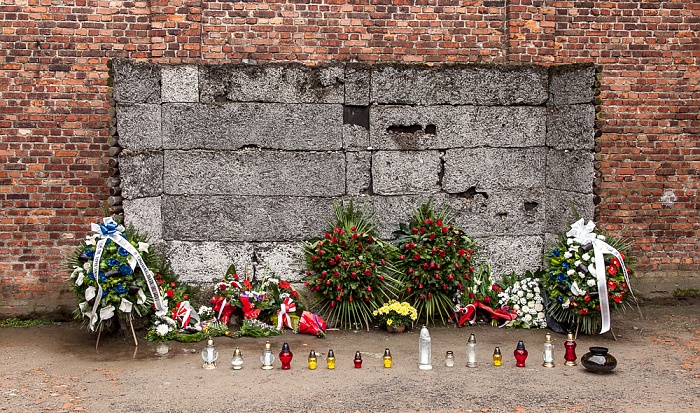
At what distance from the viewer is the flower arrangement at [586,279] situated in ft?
24.7

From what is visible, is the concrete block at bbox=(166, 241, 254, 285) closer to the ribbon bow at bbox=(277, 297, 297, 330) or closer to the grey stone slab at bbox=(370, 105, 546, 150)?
the ribbon bow at bbox=(277, 297, 297, 330)

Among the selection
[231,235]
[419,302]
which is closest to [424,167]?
[419,302]

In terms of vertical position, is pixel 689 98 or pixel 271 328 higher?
pixel 689 98

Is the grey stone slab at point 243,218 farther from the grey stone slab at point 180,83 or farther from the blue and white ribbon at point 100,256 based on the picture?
the grey stone slab at point 180,83

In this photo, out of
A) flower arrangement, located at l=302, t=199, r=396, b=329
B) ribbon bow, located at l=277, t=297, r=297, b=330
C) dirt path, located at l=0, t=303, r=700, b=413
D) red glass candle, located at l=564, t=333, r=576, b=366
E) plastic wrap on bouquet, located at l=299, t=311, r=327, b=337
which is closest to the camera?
dirt path, located at l=0, t=303, r=700, b=413

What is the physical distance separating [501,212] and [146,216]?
3.78 metres

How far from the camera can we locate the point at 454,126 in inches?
339

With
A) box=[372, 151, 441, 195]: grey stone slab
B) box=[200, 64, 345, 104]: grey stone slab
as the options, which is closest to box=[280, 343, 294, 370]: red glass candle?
box=[372, 151, 441, 195]: grey stone slab

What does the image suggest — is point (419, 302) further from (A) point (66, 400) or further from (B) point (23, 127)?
(B) point (23, 127)

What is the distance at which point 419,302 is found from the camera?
817 cm

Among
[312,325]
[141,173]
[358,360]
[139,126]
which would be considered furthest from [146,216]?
[358,360]

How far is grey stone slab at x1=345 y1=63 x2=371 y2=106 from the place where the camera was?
330 inches

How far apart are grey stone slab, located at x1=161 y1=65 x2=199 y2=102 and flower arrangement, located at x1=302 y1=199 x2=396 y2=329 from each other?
6.37ft

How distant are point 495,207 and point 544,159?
0.78 meters
